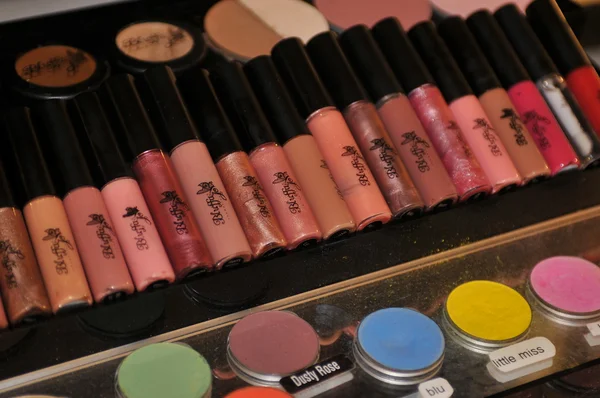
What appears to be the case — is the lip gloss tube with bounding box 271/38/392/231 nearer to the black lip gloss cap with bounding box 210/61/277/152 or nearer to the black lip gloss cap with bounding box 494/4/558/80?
the black lip gloss cap with bounding box 210/61/277/152

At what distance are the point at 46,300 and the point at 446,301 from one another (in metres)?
0.43

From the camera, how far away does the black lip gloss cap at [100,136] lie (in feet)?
2.99

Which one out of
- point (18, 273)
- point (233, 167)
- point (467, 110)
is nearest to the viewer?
point (18, 273)

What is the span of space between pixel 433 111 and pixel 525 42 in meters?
0.18

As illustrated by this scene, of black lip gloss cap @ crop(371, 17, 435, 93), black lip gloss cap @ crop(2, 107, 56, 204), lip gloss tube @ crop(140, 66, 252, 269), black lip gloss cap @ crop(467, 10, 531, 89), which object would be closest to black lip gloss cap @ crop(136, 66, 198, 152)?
lip gloss tube @ crop(140, 66, 252, 269)

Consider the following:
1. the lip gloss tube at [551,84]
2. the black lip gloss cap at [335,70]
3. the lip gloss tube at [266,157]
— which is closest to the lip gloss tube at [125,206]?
the lip gloss tube at [266,157]

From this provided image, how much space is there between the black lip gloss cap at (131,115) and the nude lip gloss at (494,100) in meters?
0.40

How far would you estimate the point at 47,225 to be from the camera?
0.87 meters

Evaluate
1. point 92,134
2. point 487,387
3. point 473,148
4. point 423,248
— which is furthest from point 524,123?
point 92,134

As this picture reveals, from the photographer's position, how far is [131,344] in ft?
2.87

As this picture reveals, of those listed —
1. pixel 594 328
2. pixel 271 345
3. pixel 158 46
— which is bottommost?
pixel 594 328

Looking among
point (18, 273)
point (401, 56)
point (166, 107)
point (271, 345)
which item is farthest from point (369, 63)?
point (18, 273)

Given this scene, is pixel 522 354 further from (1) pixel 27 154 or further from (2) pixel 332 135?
(1) pixel 27 154

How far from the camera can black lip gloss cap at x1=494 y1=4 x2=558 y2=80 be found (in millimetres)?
1095
